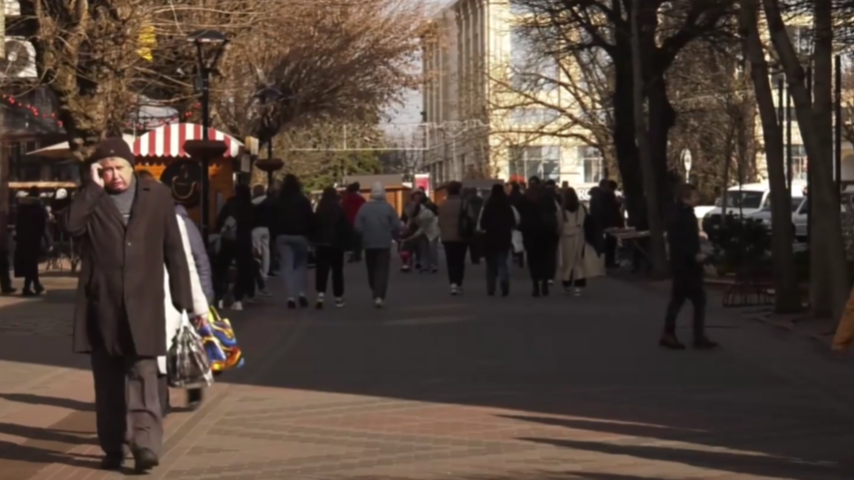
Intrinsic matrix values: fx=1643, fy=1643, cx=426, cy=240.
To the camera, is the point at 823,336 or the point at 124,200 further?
the point at 823,336

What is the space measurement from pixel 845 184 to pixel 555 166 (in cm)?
3432

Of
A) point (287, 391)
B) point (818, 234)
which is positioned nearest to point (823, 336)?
point (818, 234)

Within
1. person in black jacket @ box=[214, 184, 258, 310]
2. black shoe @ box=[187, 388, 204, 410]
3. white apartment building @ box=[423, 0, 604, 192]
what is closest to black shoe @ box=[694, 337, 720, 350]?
black shoe @ box=[187, 388, 204, 410]

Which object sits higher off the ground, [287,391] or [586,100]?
[586,100]

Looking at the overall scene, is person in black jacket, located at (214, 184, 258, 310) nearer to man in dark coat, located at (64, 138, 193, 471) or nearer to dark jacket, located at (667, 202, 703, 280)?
dark jacket, located at (667, 202, 703, 280)

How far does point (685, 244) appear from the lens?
1575 cm

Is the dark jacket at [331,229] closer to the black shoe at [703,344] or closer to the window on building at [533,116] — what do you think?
the black shoe at [703,344]

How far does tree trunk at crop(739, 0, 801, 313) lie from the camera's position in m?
18.8

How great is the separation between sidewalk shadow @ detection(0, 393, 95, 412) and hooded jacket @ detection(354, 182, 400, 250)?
9243 millimetres

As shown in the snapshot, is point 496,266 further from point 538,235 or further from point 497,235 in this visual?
point 538,235

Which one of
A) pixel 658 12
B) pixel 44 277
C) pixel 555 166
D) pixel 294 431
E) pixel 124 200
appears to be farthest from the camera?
pixel 555 166

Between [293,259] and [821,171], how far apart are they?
7297 millimetres

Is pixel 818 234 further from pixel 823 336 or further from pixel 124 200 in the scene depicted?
pixel 124 200

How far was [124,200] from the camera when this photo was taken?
8.97 meters
